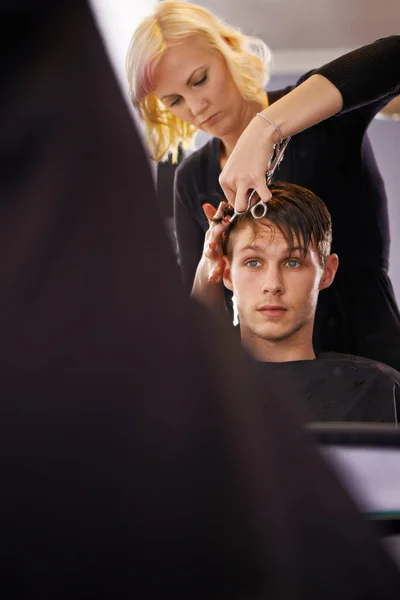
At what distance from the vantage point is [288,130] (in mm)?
1094

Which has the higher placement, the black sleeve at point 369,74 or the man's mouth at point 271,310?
the black sleeve at point 369,74

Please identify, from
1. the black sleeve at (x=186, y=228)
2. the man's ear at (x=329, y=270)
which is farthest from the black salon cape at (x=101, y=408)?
the man's ear at (x=329, y=270)

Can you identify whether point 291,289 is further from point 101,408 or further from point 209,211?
point 101,408

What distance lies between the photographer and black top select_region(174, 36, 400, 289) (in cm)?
108

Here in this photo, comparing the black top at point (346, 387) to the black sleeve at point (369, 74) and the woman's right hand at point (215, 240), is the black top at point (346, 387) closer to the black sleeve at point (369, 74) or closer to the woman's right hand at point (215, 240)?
the woman's right hand at point (215, 240)

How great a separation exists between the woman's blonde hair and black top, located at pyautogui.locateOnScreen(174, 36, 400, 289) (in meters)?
0.05

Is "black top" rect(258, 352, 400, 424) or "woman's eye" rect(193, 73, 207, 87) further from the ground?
"woman's eye" rect(193, 73, 207, 87)

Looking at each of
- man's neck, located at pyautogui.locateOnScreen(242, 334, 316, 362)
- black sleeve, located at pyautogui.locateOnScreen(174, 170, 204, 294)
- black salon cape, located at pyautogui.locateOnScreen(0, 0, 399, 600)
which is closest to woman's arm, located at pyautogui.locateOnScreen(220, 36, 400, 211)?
black sleeve, located at pyautogui.locateOnScreen(174, 170, 204, 294)

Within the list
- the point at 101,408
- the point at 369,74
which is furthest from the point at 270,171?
the point at 101,408

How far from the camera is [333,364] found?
1.11 metres

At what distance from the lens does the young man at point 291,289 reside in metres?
1.10

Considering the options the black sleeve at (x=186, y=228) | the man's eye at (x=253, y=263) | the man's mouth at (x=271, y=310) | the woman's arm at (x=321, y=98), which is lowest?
the man's mouth at (x=271, y=310)

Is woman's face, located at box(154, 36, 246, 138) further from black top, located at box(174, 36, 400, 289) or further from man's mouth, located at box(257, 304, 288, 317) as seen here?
man's mouth, located at box(257, 304, 288, 317)

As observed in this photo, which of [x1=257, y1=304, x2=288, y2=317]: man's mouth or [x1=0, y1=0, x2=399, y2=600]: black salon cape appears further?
[x1=257, y1=304, x2=288, y2=317]: man's mouth
